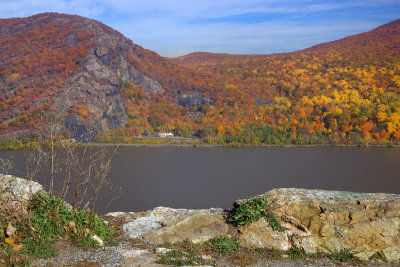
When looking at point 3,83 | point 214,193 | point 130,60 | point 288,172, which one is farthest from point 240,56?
point 214,193

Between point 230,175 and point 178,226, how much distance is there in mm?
21950

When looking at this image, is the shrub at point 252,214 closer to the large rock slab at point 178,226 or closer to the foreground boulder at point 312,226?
the foreground boulder at point 312,226

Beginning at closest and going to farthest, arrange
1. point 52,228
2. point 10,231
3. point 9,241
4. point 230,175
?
point 9,241, point 10,231, point 52,228, point 230,175

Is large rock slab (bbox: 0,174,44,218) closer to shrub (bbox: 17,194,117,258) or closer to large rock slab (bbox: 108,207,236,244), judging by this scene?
shrub (bbox: 17,194,117,258)

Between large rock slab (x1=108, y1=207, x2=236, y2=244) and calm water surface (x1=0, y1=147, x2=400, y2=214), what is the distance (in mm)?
10466

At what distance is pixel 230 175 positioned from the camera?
2966 cm

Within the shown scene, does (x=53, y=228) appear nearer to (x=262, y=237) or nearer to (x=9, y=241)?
(x=9, y=241)

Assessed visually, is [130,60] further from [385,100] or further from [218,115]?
[385,100]

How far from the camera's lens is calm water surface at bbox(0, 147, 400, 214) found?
72.1 feet

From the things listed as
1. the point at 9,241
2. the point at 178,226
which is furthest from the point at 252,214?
the point at 9,241

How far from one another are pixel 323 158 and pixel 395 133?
21693 mm

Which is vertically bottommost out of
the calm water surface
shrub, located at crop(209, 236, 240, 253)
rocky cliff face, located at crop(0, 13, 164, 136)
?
the calm water surface

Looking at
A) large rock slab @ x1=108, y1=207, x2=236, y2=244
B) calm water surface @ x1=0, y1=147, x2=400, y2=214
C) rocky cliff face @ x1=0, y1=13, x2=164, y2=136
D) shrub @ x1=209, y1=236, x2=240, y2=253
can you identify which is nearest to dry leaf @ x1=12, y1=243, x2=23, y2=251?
large rock slab @ x1=108, y1=207, x2=236, y2=244

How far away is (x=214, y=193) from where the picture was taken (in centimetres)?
2316
